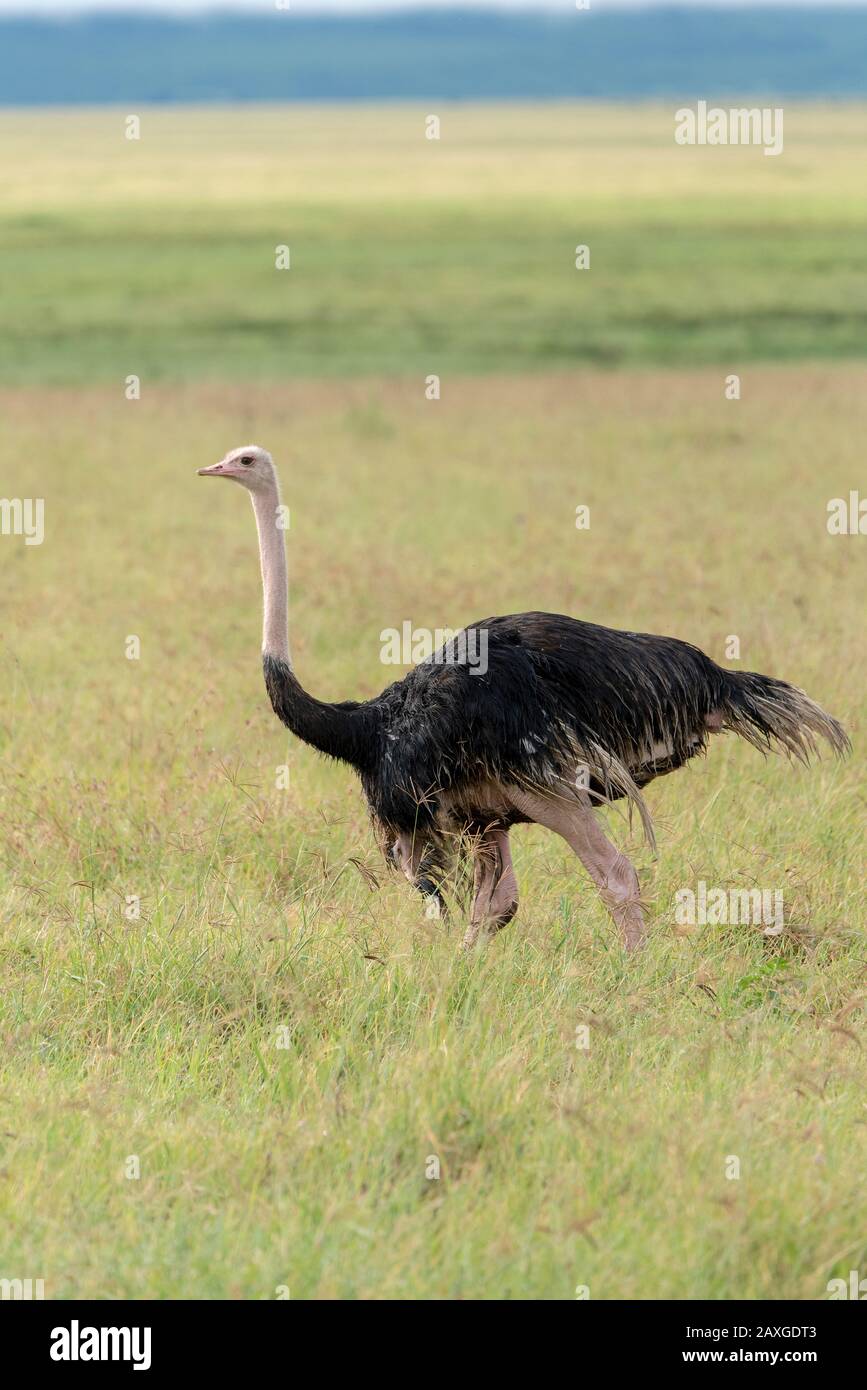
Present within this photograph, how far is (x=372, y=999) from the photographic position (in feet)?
17.5

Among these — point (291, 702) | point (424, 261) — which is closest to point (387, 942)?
point (291, 702)

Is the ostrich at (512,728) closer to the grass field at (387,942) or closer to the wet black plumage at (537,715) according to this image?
the wet black plumage at (537,715)

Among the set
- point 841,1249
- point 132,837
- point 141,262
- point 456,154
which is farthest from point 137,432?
point 456,154

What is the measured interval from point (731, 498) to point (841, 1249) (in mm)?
11573

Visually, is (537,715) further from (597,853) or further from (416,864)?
(416,864)

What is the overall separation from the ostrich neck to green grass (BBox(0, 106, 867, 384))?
18923 millimetres

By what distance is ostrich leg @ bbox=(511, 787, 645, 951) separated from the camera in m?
5.83

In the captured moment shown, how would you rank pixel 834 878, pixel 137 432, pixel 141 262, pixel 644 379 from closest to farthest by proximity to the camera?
1. pixel 834 878
2. pixel 137 432
3. pixel 644 379
4. pixel 141 262

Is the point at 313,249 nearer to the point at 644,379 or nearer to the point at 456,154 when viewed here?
the point at 644,379

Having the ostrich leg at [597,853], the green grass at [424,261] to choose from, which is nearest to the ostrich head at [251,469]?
the ostrich leg at [597,853]

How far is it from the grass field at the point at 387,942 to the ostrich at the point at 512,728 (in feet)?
0.70

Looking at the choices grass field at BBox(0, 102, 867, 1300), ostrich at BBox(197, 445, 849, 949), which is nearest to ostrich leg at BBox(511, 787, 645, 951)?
ostrich at BBox(197, 445, 849, 949)

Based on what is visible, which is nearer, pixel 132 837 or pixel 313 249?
pixel 132 837

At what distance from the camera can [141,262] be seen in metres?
44.1
